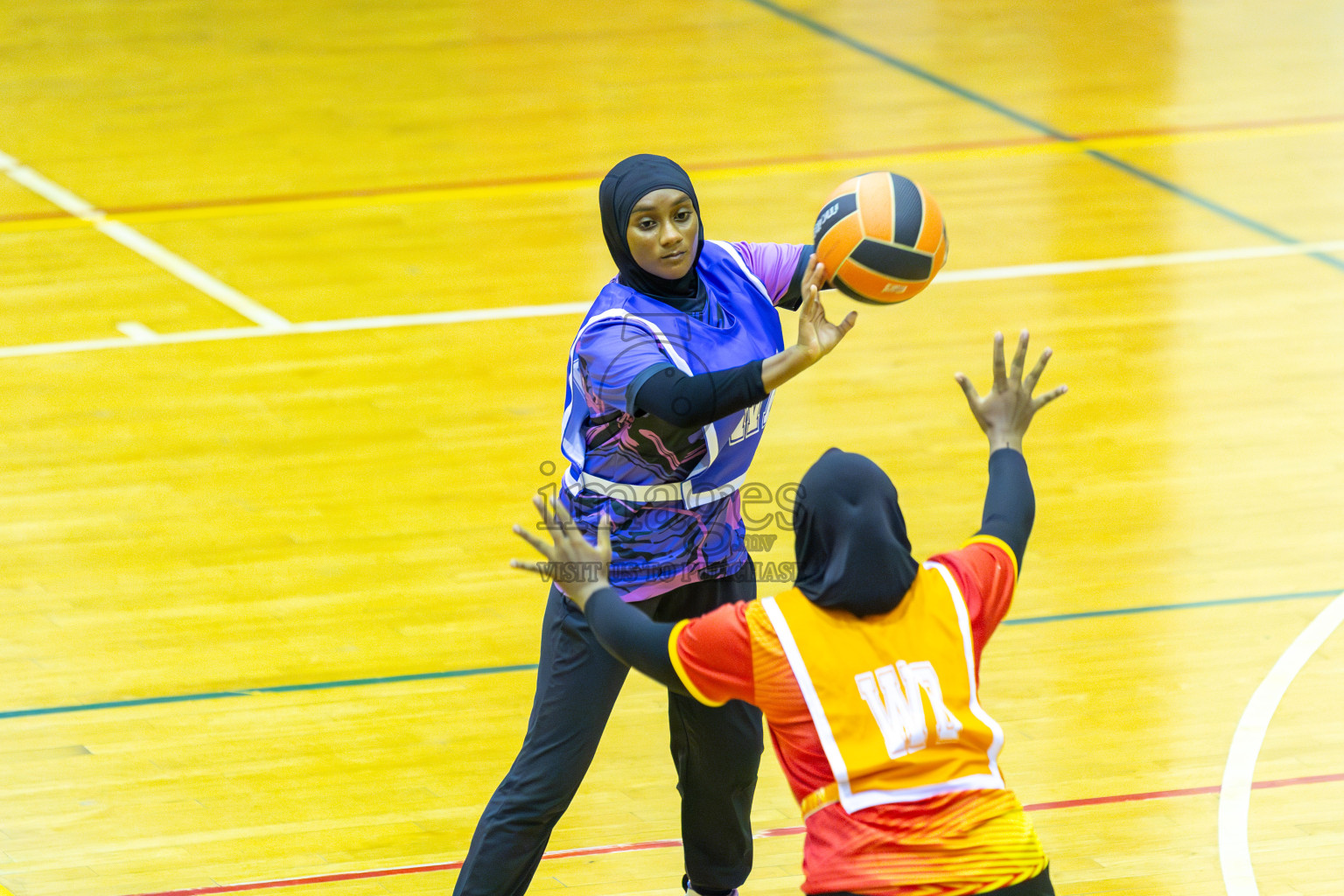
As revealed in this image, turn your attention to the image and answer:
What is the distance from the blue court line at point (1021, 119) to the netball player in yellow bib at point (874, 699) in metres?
6.70

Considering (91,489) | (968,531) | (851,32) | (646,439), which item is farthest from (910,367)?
(851,32)

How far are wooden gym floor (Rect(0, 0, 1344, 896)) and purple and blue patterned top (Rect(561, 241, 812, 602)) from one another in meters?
1.09

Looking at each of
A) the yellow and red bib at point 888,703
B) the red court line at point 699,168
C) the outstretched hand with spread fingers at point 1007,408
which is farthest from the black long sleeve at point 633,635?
the red court line at point 699,168

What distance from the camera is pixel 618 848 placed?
14.9 ft

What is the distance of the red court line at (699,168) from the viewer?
32.6 feet

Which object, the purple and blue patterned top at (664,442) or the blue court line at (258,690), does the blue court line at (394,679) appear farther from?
the purple and blue patterned top at (664,442)

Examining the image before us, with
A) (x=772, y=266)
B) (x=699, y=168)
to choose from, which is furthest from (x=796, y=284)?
(x=699, y=168)

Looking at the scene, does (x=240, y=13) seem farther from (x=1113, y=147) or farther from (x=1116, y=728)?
(x=1116, y=728)

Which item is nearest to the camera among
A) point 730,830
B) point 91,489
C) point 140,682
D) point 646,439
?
point 646,439

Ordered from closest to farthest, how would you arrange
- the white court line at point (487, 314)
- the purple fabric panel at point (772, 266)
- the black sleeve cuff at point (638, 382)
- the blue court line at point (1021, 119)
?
the black sleeve cuff at point (638, 382) → the purple fabric panel at point (772, 266) → the white court line at point (487, 314) → the blue court line at point (1021, 119)

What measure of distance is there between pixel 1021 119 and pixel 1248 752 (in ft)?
23.8

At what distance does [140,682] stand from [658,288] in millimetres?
2677

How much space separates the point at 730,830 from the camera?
→ 4031 mm

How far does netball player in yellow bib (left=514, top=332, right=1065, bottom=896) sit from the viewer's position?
2.83 m
